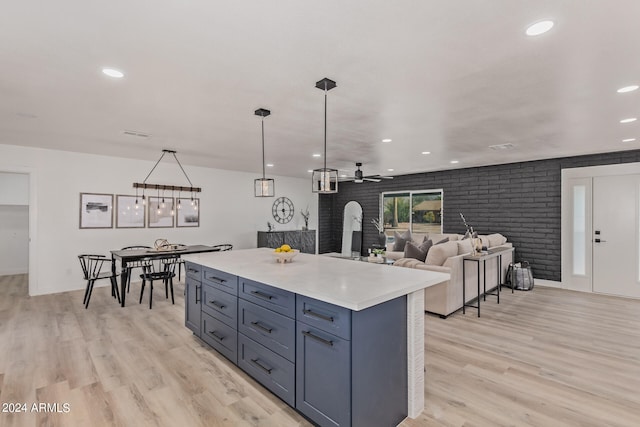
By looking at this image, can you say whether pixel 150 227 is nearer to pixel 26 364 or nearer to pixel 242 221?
pixel 242 221

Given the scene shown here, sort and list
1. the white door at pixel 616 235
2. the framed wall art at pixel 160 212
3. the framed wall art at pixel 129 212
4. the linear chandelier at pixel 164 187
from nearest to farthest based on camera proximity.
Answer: the white door at pixel 616 235 < the framed wall art at pixel 129 212 < the linear chandelier at pixel 164 187 < the framed wall art at pixel 160 212

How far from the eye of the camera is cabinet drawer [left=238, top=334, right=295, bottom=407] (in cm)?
219

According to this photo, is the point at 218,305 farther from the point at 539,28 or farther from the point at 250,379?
the point at 539,28

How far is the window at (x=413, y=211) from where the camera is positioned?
793cm

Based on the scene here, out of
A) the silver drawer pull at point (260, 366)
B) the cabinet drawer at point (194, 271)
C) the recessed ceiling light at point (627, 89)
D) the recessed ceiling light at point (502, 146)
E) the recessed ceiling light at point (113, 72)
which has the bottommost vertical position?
the silver drawer pull at point (260, 366)

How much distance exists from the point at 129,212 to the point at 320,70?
550 centimetres

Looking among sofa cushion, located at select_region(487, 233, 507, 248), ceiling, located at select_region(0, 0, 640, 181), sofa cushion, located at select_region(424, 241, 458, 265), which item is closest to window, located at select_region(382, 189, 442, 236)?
sofa cushion, located at select_region(487, 233, 507, 248)

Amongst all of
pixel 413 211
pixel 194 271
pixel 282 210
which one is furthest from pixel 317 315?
pixel 282 210

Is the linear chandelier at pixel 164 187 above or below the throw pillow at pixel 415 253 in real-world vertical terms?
above

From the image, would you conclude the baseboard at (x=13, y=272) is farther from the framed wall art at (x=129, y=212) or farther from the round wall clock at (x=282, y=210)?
the round wall clock at (x=282, y=210)

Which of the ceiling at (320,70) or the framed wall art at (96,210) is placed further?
the framed wall art at (96,210)

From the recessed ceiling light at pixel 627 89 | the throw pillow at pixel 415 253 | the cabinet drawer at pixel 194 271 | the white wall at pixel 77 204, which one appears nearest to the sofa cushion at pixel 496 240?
the throw pillow at pixel 415 253

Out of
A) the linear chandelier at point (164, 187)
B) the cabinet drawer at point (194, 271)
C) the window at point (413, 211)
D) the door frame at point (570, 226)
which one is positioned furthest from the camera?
the window at point (413, 211)

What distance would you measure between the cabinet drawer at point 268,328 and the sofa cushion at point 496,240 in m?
4.77
